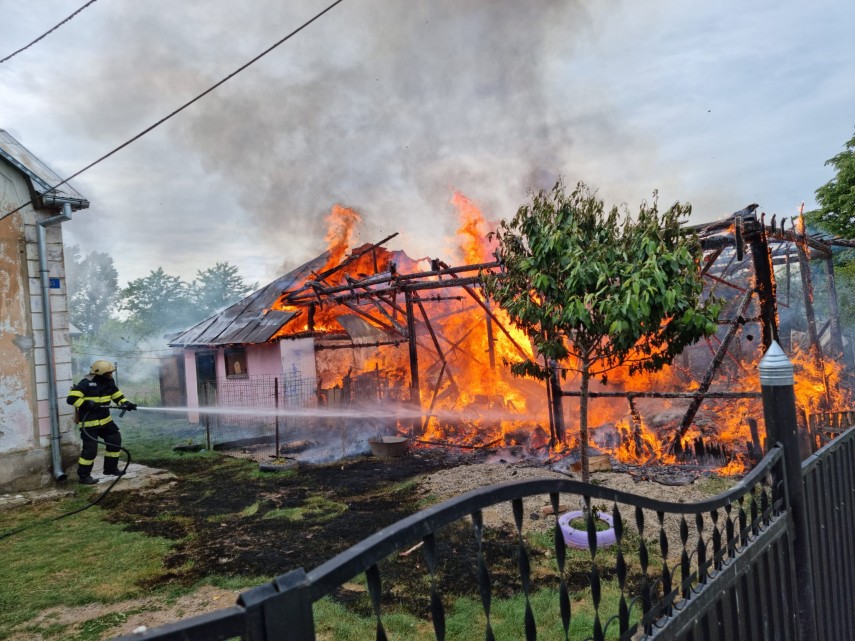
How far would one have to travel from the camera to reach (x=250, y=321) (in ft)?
57.3

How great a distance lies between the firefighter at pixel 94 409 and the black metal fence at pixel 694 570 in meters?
8.11

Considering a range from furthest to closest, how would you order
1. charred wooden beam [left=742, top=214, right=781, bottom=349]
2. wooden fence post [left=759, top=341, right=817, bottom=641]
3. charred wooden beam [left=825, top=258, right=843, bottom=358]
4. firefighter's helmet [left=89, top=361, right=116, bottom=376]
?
charred wooden beam [left=825, top=258, right=843, bottom=358] < firefighter's helmet [left=89, top=361, right=116, bottom=376] < charred wooden beam [left=742, top=214, right=781, bottom=349] < wooden fence post [left=759, top=341, right=817, bottom=641]

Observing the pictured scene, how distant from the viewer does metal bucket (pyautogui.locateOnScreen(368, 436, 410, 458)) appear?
38.0ft

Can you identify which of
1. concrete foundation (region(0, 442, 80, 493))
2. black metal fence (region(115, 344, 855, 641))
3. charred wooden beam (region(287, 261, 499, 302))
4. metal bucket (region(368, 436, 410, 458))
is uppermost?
charred wooden beam (region(287, 261, 499, 302))

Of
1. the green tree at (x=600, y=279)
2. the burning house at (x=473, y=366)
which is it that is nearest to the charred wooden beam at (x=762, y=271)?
the burning house at (x=473, y=366)

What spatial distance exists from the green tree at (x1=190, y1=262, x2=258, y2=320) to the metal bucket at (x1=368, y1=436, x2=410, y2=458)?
48.6m

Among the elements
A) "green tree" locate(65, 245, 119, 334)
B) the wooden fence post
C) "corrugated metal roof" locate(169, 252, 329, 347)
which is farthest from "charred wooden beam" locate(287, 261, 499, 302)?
"green tree" locate(65, 245, 119, 334)

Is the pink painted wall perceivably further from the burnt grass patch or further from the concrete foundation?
the concrete foundation

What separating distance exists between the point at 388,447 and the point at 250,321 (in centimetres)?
845

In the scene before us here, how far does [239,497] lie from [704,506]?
8.18 metres

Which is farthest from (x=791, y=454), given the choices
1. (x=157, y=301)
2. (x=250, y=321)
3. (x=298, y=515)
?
(x=157, y=301)

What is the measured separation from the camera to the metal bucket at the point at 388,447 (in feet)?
38.0

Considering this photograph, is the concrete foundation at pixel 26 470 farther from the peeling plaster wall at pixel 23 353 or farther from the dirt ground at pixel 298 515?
the dirt ground at pixel 298 515

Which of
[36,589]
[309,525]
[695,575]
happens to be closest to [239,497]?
[309,525]
